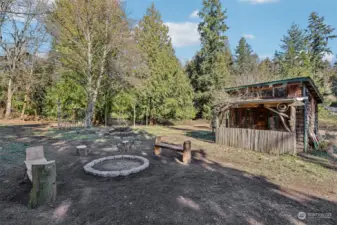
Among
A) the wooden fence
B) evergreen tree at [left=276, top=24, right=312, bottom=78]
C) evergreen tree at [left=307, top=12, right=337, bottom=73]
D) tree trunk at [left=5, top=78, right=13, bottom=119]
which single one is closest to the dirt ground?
the wooden fence

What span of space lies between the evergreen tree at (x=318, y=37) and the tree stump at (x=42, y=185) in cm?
3502

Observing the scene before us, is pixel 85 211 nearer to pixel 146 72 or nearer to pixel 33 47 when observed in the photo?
pixel 146 72

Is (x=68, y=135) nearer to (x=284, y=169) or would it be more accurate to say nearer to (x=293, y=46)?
(x=284, y=169)

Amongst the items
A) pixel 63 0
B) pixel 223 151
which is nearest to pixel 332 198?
pixel 223 151

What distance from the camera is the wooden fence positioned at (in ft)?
23.1

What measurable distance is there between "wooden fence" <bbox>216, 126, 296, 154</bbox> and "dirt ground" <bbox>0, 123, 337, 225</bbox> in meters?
1.16

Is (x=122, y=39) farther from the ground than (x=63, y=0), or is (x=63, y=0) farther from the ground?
(x=63, y=0)

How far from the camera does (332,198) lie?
373 cm

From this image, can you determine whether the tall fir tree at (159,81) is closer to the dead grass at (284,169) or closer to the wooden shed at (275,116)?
the wooden shed at (275,116)

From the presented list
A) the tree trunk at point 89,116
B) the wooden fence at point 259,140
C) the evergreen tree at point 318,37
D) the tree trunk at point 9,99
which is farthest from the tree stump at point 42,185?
the evergreen tree at point 318,37

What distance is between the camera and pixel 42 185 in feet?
10.0

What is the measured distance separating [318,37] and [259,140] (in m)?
31.2

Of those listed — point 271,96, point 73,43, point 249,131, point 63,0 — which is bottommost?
point 249,131

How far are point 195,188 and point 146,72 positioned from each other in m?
14.4
